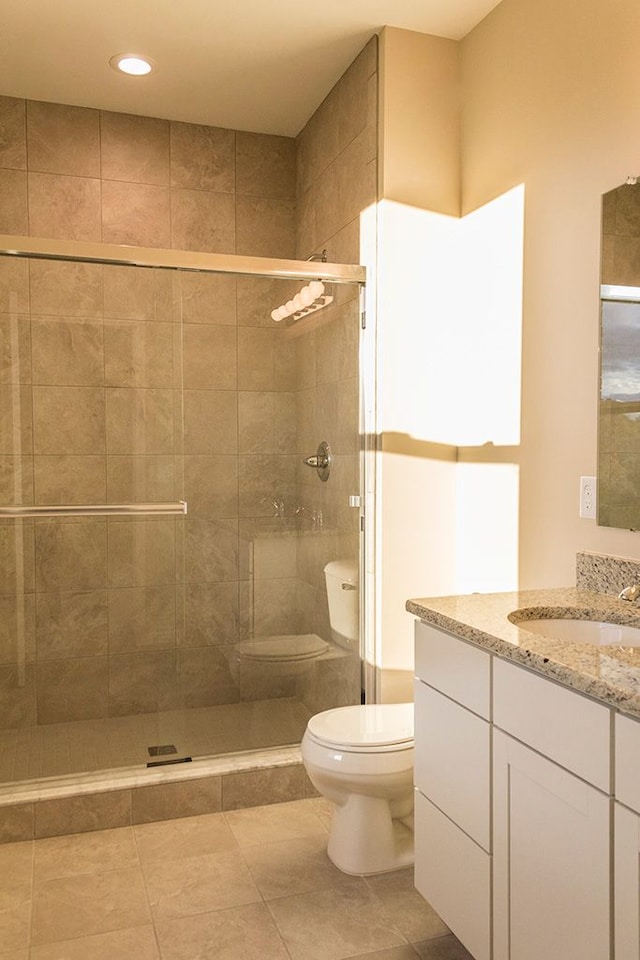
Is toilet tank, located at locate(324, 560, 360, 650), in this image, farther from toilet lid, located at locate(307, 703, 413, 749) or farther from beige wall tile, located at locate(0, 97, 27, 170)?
beige wall tile, located at locate(0, 97, 27, 170)

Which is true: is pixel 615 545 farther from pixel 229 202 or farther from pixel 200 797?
pixel 229 202

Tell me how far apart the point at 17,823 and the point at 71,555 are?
858 millimetres

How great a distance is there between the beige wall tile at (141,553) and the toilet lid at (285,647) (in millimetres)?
379

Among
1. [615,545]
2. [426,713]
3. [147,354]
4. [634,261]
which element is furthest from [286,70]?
[426,713]

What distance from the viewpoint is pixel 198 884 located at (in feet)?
7.37

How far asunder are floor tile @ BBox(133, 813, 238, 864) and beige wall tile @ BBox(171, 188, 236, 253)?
2.37 metres

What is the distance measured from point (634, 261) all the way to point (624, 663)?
108cm

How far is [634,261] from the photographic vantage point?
197cm

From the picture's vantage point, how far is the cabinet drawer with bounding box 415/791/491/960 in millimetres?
1664

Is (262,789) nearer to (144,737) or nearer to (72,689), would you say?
(144,737)

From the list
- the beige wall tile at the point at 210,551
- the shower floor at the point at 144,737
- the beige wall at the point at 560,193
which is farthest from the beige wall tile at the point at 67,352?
the beige wall at the point at 560,193

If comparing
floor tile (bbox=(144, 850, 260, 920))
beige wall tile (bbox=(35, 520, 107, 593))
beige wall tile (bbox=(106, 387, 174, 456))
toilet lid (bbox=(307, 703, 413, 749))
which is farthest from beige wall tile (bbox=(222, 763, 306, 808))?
beige wall tile (bbox=(106, 387, 174, 456))

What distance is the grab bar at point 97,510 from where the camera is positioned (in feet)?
8.46

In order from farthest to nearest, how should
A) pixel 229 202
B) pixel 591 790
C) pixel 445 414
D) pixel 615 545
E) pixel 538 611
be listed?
pixel 229 202
pixel 445 414
pixel 615 545
pixel 538 611
pixel 591 790
